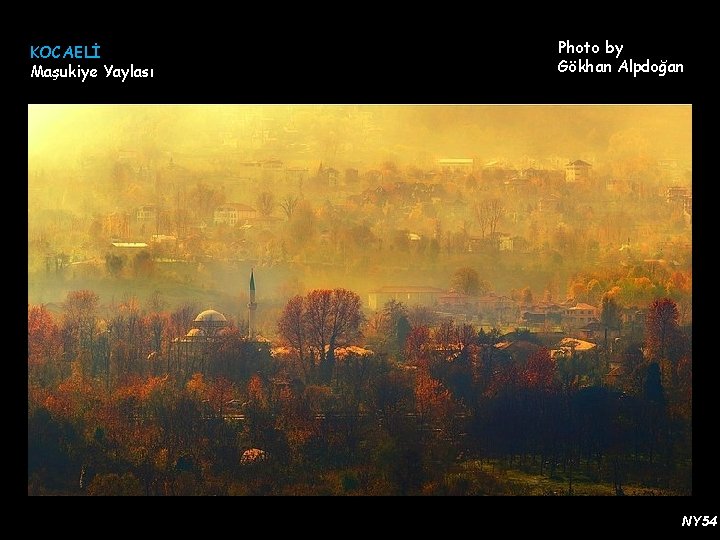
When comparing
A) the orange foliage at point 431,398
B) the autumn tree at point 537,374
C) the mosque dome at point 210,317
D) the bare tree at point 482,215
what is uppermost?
the bare tree at point 482,215

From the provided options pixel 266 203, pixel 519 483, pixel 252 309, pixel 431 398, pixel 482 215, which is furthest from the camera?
pixel 482 215

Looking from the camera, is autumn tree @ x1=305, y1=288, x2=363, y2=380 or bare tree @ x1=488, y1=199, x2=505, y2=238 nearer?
autumn tree @ x1=305, y1=288, x2=363, y2=380

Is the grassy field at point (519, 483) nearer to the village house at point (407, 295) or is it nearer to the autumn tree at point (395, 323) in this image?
the autumn tree at point (395, 323)

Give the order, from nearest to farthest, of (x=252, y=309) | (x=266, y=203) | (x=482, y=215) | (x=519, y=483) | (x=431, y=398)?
(x=519, y=483) → (x=431, y=398) → (x=252, y=309) → (x=266, y=203) → (x=482, y=215)

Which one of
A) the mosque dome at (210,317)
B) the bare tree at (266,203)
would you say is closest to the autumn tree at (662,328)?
the bare tree at (266,203)

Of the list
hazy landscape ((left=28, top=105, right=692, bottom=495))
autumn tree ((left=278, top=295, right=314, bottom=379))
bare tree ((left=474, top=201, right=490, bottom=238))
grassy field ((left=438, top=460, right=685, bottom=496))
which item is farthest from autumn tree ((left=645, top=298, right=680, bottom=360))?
autumn tree ((left=278, top=295, right=314, bottom=379))

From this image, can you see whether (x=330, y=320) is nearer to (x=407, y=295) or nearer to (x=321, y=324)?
(x=321, y=324)

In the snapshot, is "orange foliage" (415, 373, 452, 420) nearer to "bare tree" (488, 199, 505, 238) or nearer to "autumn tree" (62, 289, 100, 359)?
"bare tree" (488, 199, 505, 238)

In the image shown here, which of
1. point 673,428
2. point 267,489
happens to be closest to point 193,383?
point 267,489

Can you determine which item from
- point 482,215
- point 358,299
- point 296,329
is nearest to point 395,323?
point 358,299
